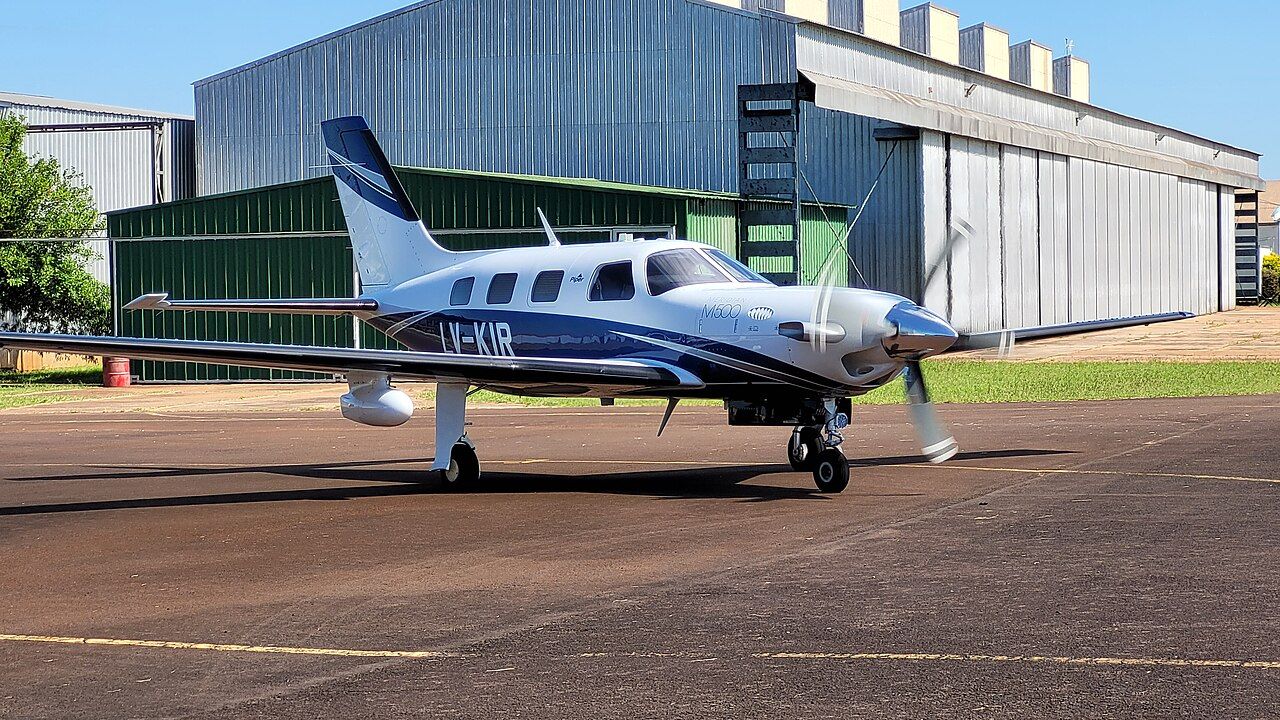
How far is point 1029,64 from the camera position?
7731 centimetres

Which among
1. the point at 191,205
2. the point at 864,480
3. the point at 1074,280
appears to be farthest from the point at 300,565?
the point at 1074,280

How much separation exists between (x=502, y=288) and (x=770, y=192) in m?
21.3

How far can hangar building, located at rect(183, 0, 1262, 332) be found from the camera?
39750 millimetres

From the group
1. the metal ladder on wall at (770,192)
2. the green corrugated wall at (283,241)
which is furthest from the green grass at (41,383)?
the metal ladder on wall at (770,192)

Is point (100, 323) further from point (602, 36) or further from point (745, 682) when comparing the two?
point (745, 682)

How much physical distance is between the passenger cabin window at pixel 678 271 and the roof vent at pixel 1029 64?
213 ft

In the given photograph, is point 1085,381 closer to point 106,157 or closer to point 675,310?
point 675,310

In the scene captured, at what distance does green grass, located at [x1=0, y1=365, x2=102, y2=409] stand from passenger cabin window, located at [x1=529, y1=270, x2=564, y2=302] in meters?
19.3

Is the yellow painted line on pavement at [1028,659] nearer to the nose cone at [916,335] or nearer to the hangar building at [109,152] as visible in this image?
the nose cone at [916,335]

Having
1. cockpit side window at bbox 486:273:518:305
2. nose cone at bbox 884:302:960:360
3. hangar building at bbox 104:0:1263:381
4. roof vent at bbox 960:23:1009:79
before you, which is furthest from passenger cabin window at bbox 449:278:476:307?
roof vent at bbox 960:23:1009:79

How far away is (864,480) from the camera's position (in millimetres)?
15031

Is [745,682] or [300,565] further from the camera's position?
[300,565]

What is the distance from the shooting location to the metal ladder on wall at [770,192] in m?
35.8

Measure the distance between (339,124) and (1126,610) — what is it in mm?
13977
